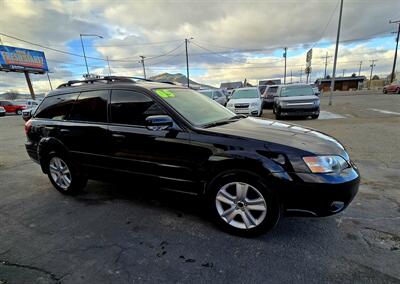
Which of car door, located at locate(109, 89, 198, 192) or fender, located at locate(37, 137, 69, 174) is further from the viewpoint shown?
fender, located at locate(37, 137, 69, 174)

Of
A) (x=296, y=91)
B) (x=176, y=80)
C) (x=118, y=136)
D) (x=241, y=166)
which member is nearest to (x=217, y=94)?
(x=296, y=91)

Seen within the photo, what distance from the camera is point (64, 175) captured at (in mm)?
3885

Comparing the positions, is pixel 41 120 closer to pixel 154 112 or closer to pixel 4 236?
pixel 4 236

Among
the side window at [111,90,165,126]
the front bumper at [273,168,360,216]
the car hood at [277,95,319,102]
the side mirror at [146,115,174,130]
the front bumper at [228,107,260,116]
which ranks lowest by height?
the front bumper at [228,107,260,116]

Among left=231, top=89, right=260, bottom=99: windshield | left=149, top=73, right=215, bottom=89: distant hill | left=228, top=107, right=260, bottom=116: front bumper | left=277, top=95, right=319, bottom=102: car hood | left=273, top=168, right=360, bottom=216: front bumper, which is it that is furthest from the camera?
left=231, top=89, right=260, bottom=99: windshield

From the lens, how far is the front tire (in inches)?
96.0

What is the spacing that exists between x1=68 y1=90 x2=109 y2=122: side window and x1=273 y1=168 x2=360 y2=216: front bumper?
97.9 inches

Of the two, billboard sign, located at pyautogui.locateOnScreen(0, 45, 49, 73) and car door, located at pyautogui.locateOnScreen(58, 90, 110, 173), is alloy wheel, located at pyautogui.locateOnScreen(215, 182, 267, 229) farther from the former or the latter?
billboard sign, located at pyautogui.locateOnScreen(0, 45, 49, 73)

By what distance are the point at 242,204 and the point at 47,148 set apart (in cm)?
336

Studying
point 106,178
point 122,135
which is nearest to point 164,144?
point 122,135

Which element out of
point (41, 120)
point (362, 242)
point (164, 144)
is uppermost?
point (41, 120)

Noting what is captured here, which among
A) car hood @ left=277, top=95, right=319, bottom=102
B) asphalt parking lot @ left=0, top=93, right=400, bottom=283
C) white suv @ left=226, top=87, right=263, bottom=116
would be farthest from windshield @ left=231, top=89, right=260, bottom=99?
asphalt parking lot @ left=0, top=93, right=400, bottom=283

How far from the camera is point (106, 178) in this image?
11.4 ft

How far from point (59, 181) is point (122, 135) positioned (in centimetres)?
177
